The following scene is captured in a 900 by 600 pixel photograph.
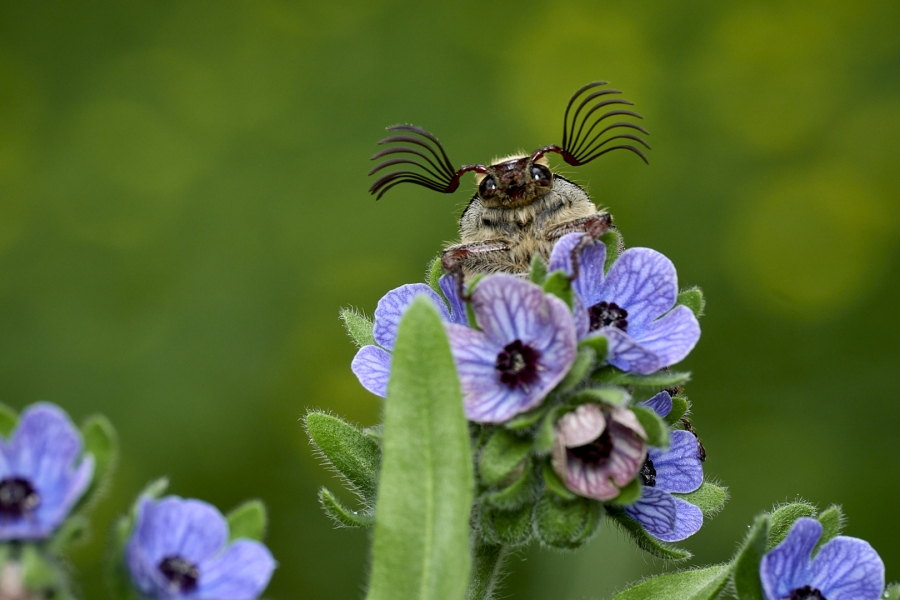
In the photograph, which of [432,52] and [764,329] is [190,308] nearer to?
[432,52]

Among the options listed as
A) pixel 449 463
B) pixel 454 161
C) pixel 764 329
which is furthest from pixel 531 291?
pixel 764 329

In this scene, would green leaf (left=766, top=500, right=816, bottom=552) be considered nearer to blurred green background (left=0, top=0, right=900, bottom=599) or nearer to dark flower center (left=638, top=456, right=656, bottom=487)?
dark flower center (left=638, top=456, right=656, bottom=487)

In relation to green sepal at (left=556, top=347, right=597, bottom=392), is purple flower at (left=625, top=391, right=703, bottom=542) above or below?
below

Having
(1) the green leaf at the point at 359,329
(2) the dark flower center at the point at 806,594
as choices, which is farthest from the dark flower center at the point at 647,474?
(1) the green leaf at the point at 359,329

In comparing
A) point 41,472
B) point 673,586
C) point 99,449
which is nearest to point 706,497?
point 673,586

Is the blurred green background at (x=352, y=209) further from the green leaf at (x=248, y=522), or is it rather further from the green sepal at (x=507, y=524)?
the green leaf at (x=248, y=522)

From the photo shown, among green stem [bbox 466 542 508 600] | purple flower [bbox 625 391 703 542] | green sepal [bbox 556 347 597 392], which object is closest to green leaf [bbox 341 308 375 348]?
green stem [bbox 466 542 508 600]
